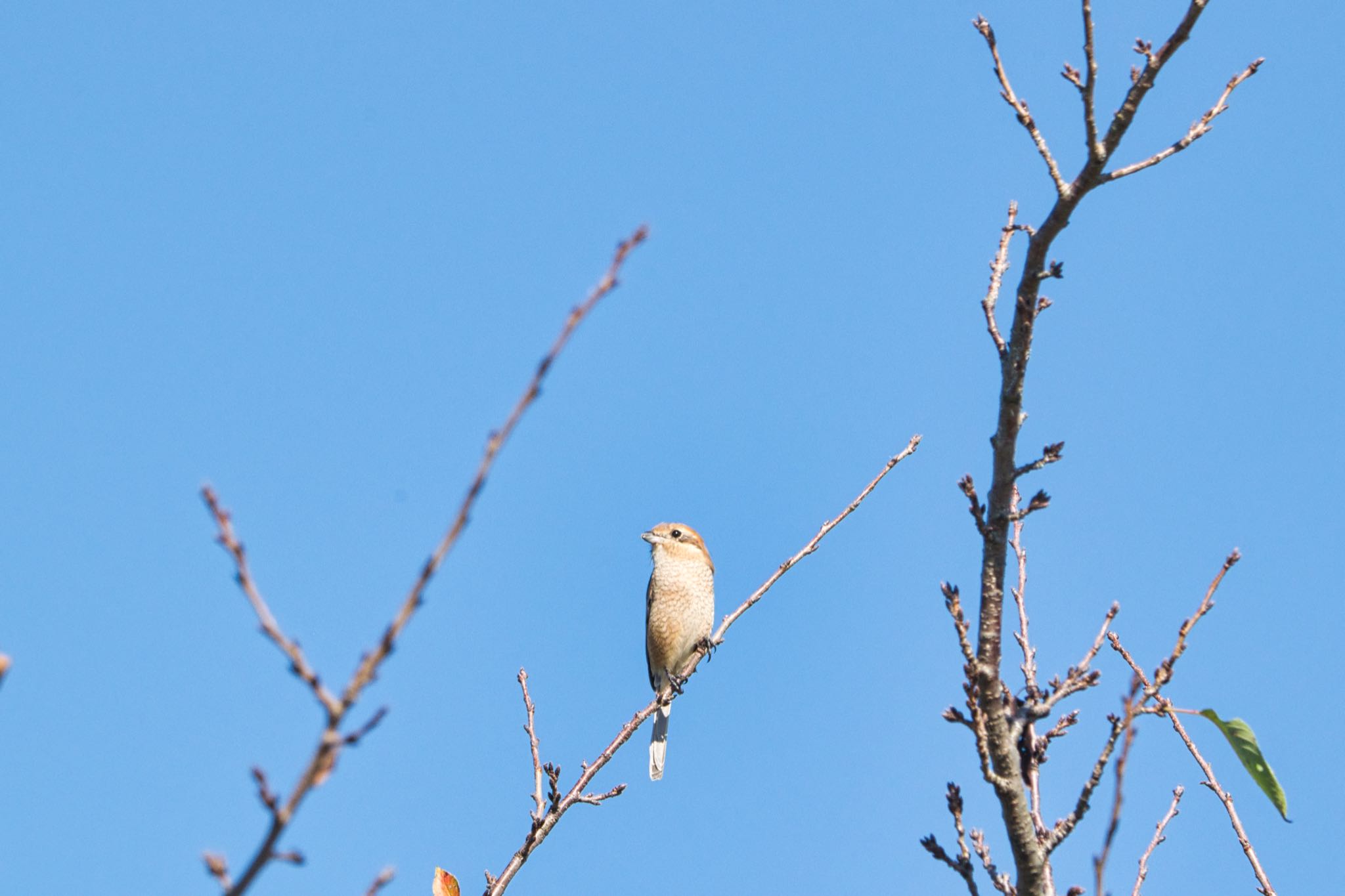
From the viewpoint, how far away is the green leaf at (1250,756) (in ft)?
10.5

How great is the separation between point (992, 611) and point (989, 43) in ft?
5.22

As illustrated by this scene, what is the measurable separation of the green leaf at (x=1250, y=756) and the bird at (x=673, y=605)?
20.0 ft

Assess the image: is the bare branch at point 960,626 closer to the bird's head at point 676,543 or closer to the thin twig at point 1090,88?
the thin twig at point 1090,88

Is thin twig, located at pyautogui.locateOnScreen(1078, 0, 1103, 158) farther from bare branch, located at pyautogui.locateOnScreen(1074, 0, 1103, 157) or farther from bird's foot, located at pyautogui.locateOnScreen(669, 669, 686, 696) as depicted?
bird's foot, located at pyautogui.locateOnScreen(669, 669, 686, 696)

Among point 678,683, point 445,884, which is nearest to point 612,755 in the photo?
A: point 445,884

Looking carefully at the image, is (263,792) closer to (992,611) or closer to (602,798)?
(992,611)

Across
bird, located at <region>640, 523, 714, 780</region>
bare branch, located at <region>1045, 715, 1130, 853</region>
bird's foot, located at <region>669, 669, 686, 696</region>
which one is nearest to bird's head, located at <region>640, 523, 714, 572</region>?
bird, located at <region>640, 523, 714, 780</region>

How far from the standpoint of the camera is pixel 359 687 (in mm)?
1340

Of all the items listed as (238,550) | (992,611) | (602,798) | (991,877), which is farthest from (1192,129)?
(602,798)

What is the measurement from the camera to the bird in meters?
9.46

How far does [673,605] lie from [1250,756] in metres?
6.45

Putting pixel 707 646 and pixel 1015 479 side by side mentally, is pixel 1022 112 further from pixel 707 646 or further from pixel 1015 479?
pixel 707 646

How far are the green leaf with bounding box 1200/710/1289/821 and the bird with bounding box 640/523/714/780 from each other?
20.0ft

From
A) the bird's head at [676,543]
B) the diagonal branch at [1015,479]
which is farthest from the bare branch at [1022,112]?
the bird's head at [676,543]
